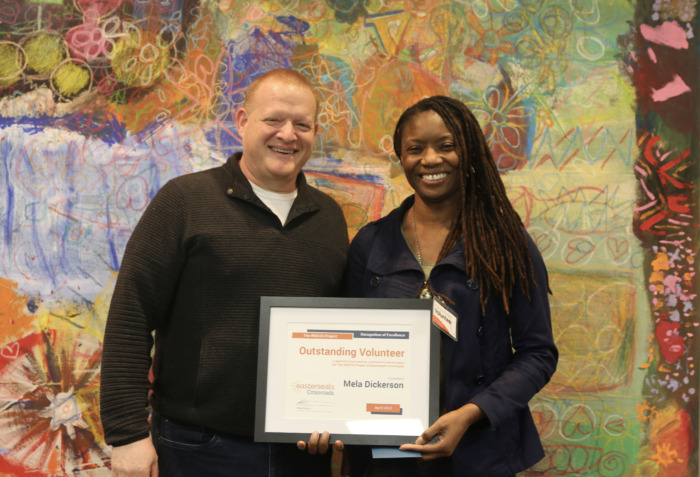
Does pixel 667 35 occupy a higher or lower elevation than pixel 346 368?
higher

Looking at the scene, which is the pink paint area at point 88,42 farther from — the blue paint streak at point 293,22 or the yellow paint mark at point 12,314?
the yellow paint mark at point 12,314

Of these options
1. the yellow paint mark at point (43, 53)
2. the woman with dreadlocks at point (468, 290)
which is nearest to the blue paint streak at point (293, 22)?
the woman with dreadlocks at point (468, 290)

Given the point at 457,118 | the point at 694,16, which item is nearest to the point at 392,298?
the point at 457,118

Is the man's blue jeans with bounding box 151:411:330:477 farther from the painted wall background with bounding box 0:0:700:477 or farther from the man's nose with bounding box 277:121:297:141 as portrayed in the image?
the man's nose with bounding box 277:121:297:141

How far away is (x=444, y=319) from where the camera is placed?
1959 mm

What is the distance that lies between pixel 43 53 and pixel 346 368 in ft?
7.46

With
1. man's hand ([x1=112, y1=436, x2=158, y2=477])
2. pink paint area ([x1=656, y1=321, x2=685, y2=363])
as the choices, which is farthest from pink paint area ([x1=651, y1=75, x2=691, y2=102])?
man's hand ([x1=112, y1=436, x2=158, y2=477])

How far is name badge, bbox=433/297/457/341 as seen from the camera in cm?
195

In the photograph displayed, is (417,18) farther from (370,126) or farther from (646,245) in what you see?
(646,245)

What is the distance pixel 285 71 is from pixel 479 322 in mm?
1287

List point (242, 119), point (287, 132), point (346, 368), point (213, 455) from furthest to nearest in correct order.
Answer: point (242, 119), point (287, 132), point (213, 455), point (346, 368)

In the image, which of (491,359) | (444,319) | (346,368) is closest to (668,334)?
(491,359)

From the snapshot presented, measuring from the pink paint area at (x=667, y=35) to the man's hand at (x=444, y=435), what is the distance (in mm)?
2198

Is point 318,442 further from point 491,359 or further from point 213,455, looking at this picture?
point 491,359
